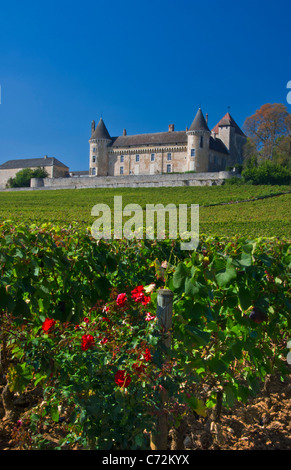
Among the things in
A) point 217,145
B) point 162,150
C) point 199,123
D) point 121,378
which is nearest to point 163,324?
point 121,378

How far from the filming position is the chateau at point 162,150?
62.2 meters

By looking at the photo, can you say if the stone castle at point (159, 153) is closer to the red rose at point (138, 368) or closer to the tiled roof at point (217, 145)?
the tiled roof at point (217, 145)

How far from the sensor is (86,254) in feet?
11.7

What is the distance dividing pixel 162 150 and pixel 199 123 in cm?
744

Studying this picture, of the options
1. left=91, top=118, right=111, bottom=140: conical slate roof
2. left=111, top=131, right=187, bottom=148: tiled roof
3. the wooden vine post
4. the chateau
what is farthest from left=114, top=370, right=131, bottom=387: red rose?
left=91, top=118, right=111, bottom=140: conical slate roof

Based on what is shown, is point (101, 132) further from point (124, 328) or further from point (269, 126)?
point (124, 328)

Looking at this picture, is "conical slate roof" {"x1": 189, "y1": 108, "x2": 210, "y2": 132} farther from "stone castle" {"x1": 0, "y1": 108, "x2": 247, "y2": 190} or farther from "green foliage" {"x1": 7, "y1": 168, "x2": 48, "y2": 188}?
"green foliage" {"x1": 7, "y1": 168, "x2": 48, "y2": 188}

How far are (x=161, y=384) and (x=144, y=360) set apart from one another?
18cm

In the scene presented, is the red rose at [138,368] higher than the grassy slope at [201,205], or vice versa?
the grassy slope at [201,205]

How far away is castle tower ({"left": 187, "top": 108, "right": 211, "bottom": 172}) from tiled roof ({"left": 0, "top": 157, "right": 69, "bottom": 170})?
2718 cm

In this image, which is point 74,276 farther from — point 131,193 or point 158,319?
point 131,193

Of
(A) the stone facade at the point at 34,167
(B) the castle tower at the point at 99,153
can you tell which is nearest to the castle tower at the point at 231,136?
(B) the castle tower at the point at 99,153

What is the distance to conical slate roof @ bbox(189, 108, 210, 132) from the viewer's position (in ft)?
199

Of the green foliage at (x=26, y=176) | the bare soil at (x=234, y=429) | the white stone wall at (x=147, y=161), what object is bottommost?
the bare soil at (x=234, y=429)
